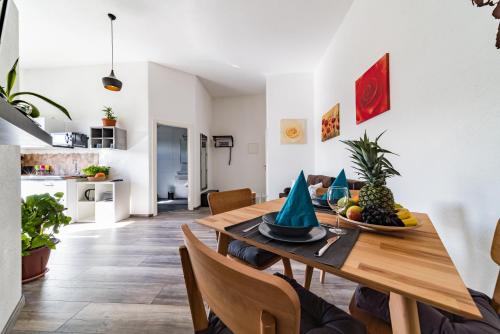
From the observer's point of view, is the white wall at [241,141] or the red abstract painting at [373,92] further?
the white wall at [241,141]

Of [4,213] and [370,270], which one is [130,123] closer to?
[4,213]

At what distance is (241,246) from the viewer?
4.07 feet

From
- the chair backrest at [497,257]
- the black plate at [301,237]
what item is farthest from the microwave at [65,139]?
the chair backrest at [497,257]

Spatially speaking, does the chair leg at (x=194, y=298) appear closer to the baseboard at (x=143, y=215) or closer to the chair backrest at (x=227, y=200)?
the chair backrest at (x=227, y=200)

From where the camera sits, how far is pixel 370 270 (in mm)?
485

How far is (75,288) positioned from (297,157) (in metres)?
3.72

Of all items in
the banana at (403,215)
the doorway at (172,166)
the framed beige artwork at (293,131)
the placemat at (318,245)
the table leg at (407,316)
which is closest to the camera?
the table leg at (407,316)

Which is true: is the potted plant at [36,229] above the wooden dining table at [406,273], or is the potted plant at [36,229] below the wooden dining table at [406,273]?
below

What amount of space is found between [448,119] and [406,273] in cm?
110

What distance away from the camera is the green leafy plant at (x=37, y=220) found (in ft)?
5.28

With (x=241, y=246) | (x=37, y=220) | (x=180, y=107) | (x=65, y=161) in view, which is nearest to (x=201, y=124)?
(x=180, y=107)

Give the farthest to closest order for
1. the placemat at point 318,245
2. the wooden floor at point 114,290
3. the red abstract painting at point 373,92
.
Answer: the red abstract painting at point 373,92, the wooden floor at point 114,290, the placemat at point 318,245

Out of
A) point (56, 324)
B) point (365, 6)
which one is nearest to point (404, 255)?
point (56, 324)

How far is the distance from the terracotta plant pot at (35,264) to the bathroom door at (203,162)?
3.19 meters
